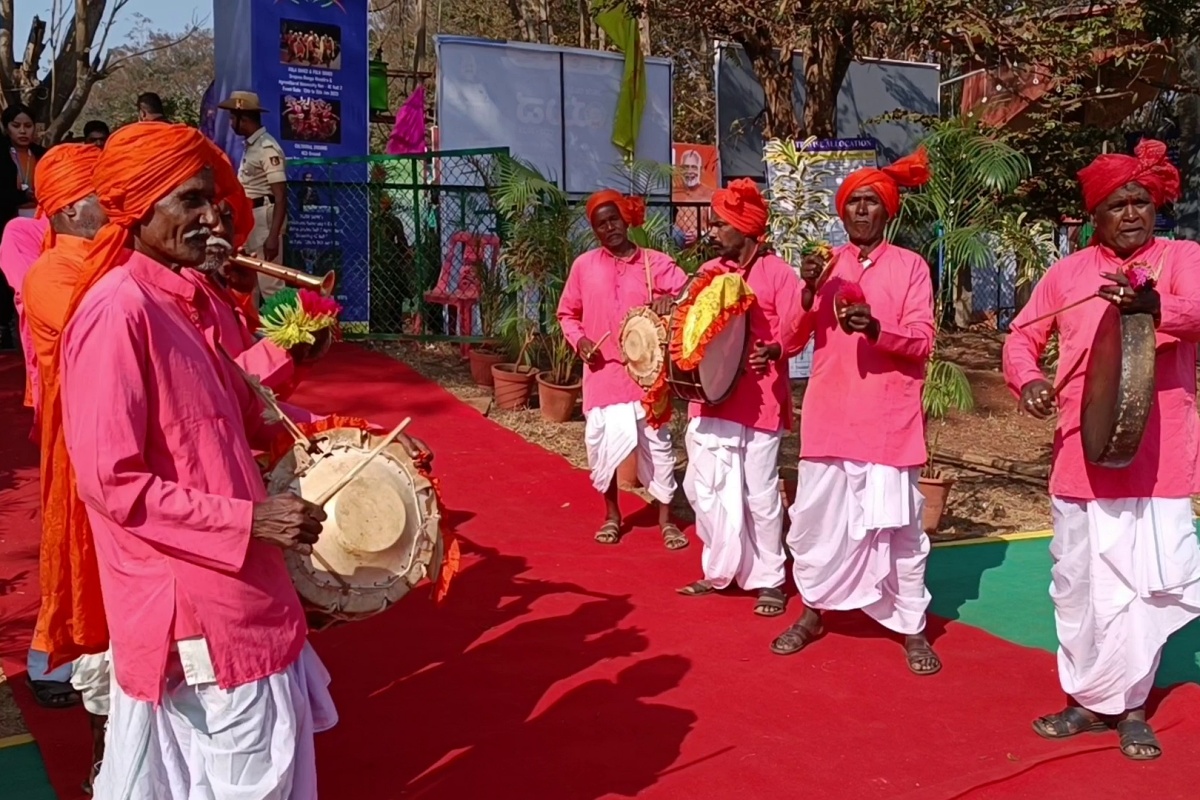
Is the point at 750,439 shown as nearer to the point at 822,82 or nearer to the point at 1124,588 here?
the point at 1124,588

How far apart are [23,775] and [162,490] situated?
7.86 feet

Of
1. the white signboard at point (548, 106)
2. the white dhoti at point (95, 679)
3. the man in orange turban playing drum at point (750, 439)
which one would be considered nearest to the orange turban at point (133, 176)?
the white dhoti at point (95, 679)

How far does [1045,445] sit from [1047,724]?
6.78 metres

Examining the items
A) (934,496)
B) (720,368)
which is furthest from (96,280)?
(934,496)

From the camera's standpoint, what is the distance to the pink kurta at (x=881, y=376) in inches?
214

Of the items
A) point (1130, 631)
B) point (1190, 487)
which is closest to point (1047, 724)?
point (1130, 631)

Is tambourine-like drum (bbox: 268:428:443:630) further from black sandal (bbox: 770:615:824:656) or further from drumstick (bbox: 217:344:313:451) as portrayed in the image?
black sandal (bbox: 770:615:824:656)

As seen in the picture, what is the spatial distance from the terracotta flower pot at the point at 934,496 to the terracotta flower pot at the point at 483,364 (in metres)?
4.67

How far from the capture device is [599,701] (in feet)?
16.6

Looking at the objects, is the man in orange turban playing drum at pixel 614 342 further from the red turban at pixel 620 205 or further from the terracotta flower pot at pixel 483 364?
the terracotta flower pot at pixel 483 364

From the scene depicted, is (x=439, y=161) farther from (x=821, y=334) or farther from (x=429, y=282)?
(x=821, y=334)

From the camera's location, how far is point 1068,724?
4773 millimetres

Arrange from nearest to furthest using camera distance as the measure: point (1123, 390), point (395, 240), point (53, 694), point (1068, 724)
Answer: point (1123, 390) → point (1068, 724) → point (53, 694) → point (395, 240)

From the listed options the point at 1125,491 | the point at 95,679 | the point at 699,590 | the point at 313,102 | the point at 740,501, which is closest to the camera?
the point at 95,679
